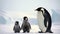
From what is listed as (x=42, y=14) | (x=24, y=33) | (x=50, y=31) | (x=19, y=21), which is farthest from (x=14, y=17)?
(x=50, y=31)

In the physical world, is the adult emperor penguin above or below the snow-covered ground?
above

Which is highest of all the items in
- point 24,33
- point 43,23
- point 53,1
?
point 53,1

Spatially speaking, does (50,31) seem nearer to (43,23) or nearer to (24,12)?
(43,23)

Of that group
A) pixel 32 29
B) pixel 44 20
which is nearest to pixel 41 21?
pixel 44 20

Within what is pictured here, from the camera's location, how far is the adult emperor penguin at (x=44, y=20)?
2.00 meters

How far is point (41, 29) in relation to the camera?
2.00 metres

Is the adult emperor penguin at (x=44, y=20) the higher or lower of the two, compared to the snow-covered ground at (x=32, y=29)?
higher

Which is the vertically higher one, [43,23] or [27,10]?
[27,10]

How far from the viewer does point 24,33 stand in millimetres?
1980

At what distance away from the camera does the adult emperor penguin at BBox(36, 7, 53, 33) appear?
2.00 metres

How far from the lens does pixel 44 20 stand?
2.03m

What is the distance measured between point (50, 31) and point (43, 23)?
14 centimetres

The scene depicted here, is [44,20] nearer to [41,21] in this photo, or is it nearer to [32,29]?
[41,21]

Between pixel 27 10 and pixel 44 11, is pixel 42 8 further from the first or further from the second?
pixel 27 10
